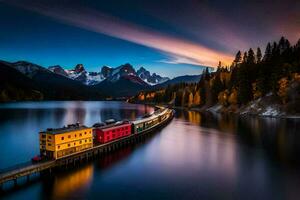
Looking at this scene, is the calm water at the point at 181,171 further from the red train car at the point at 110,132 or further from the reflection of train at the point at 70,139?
the red train car at the point at 110,132

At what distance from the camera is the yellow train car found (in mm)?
49062

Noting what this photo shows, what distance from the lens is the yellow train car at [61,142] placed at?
1932 inches

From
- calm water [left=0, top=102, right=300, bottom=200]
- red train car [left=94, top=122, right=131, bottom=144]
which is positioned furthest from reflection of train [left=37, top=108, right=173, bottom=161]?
calm water [left=0, top=102, right=300, bottom=200]

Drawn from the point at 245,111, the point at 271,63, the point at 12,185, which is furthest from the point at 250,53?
the point at 12,185

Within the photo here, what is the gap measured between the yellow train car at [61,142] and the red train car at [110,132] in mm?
8529

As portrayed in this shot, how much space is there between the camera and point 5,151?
67938 millimetres

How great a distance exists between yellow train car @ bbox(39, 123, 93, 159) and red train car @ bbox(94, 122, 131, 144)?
8.53 metres

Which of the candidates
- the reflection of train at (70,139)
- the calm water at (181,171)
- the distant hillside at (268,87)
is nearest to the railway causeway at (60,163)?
the reflection of train at (70,139)

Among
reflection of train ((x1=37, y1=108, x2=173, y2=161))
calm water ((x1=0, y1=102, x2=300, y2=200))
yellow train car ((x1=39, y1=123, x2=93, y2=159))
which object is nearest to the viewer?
calm water ((x1=0, y1=102, x2=300, y2=200))

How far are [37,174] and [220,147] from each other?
148ft

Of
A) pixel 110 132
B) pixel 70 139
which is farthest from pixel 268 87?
pixel 70 139

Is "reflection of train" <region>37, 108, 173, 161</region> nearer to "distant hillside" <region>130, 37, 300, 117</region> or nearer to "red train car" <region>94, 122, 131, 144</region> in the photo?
"red train car" <region>94, 122, 131, 144</region>

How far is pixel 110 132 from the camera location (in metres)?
67.8

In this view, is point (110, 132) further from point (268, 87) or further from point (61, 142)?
point (268, 87)
